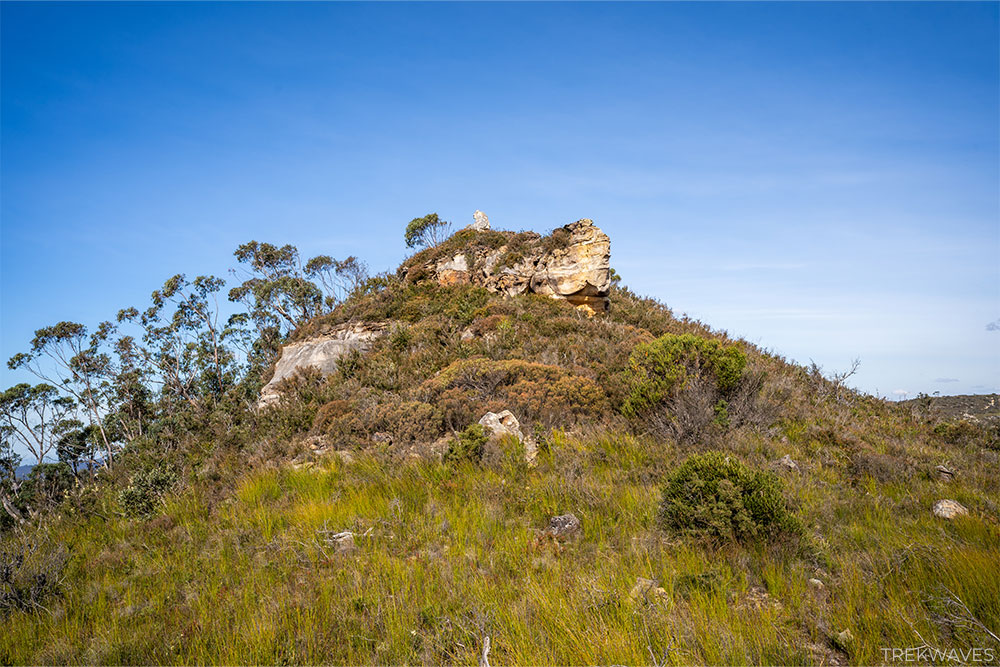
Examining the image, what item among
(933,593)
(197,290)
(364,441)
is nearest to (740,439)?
(933,593)

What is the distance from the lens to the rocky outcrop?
650 inches

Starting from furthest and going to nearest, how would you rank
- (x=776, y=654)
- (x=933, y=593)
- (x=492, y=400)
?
1. (x=492, y=400)
2. (x=933, y=593)
3. (x=776, y=654)

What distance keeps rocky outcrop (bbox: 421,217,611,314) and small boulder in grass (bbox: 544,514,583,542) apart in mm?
11616

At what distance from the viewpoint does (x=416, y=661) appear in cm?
313

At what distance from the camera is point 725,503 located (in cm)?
433

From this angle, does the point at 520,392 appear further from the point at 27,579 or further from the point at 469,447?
the point at 27,579

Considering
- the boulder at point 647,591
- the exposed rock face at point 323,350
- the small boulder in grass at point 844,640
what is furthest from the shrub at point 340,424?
the small boulder in grass at point 844,640

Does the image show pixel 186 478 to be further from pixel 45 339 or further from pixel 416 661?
pixel 45 339

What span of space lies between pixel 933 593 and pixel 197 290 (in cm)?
4033

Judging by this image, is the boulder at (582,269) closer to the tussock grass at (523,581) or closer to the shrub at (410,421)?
the shrub at (410,421)

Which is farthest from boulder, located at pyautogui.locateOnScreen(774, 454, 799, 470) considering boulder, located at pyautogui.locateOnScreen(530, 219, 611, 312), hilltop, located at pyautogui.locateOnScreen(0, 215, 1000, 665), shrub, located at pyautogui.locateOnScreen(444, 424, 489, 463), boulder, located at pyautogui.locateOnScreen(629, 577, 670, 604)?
boulder, located at pyautogui.locateOnScreen(530, 219, 611, 312)

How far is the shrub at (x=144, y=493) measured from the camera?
24.2 ft

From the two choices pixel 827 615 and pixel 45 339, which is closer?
pixel 827 615

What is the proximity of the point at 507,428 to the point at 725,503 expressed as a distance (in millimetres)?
4121
